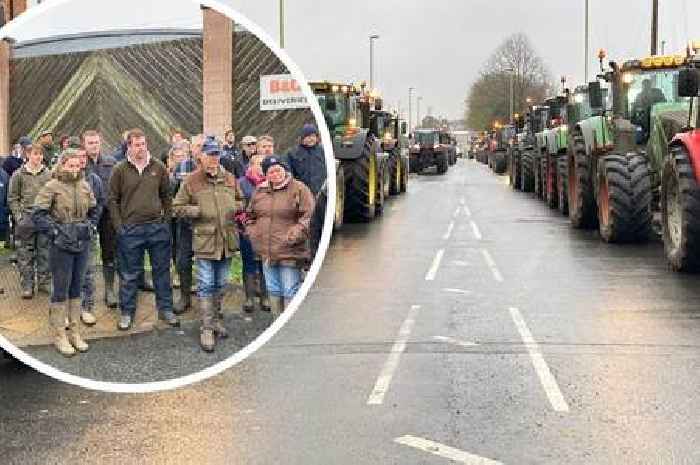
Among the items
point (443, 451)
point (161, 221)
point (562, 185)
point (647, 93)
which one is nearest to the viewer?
point (161, 221)

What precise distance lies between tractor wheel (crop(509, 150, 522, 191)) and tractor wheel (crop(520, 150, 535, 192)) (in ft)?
3.82

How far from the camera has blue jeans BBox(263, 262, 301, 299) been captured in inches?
89.8

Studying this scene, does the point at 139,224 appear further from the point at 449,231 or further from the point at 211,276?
the point at 449,231

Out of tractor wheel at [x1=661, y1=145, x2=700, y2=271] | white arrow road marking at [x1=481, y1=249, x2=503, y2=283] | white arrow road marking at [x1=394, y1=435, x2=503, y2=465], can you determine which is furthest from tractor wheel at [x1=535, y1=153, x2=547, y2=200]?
white arrow road marking at [x1=394, y1=435, x2=503, y2=465]

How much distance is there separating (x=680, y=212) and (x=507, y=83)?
8510 centimetres

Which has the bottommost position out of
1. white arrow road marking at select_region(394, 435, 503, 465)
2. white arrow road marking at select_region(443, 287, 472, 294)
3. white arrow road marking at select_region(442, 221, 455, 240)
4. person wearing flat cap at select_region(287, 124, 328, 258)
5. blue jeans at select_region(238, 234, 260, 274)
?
white arrow road marking at select_region(394, 435, 503, 465)

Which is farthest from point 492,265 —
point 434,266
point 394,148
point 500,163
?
point 500,163

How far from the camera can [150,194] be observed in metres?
2.19

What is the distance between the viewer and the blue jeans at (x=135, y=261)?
216 centimetres

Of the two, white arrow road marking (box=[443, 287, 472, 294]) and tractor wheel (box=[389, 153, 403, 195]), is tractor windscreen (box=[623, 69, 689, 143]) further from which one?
tractor wheel (box=[389, 153, 403, 195])

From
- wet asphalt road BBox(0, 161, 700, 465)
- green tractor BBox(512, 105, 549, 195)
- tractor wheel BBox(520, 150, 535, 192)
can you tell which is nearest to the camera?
wet asphalt road BBox(0, 161, 700, 465)

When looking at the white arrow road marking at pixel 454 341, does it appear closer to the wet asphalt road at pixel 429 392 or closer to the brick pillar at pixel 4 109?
the wet asphalt road at pixel 429 392

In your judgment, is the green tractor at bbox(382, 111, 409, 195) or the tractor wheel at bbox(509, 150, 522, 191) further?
the tractor wheel at bbox(509, 150, 522, 191)

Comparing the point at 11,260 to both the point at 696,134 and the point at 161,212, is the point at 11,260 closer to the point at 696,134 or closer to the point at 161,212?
the point at 161,212
